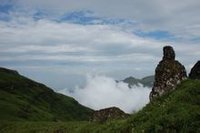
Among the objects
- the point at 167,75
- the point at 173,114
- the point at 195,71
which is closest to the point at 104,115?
the point at 167,75

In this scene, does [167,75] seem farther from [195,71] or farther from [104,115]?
[195,71]

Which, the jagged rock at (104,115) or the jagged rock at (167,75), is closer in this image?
the jagged rock at (104,115)

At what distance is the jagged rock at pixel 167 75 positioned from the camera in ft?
160

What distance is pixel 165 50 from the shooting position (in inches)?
2153

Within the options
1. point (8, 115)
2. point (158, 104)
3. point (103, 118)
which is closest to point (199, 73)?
point (158, 104)

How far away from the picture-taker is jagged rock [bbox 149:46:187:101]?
4881 centimetres

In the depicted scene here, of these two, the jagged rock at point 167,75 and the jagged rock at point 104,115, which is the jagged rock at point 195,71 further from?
the jagged rock at point 104,115

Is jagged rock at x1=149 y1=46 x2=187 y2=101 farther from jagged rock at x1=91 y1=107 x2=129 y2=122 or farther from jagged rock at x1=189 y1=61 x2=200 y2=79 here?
jagged rock at x1=189 y1=61 x2=200 y2=79

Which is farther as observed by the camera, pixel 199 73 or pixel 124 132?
pixel 199 73

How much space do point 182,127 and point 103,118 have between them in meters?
28.3

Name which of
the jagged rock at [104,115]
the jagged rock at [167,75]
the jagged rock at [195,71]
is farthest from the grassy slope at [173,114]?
the jagged rock at [167,75]

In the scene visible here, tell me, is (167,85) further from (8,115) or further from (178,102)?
(8,115)

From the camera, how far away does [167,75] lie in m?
50.1

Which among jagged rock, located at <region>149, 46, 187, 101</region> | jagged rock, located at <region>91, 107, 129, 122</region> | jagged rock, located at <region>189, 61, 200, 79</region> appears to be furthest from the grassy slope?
jagged rock, located at <region>149, 46, 187, 101</region>
